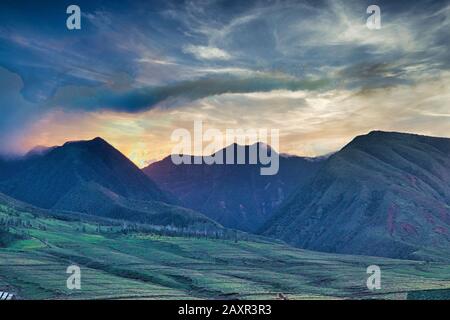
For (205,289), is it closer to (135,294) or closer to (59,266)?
(135,294)

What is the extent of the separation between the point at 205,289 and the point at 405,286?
191 feet

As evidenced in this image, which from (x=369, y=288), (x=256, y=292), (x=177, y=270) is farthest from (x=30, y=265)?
(x=369, y=288)
